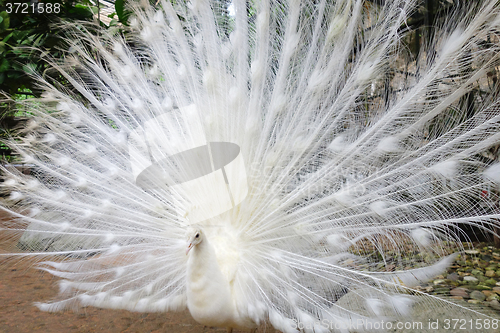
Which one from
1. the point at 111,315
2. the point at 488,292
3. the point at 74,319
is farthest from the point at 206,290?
the point at 488,292

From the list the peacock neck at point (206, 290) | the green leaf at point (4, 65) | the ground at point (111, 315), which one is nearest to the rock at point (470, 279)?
the ground at point (111, 315)

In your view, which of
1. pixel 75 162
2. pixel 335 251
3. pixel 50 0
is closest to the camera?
pixel 335 251

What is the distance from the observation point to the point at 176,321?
9.22 feet

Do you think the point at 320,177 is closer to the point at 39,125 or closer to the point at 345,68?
the point at 345,68

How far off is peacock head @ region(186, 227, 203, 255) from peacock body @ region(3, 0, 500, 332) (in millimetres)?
31

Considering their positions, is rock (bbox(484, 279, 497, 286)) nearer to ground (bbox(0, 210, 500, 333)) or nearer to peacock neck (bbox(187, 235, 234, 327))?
ground (bbox(0, 210, 500, 333))

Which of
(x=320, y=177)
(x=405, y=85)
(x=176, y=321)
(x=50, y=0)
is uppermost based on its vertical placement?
(x=50, y=0)

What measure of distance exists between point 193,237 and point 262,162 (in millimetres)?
705

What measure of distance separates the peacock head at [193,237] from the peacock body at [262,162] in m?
0.03

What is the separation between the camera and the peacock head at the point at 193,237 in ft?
6.07

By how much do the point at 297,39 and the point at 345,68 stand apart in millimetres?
349

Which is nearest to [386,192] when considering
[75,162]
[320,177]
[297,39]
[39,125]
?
[320,177]

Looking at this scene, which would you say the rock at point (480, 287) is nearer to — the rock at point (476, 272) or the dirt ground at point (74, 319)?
the rock at point (476, 272)

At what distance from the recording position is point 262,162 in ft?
7.31
